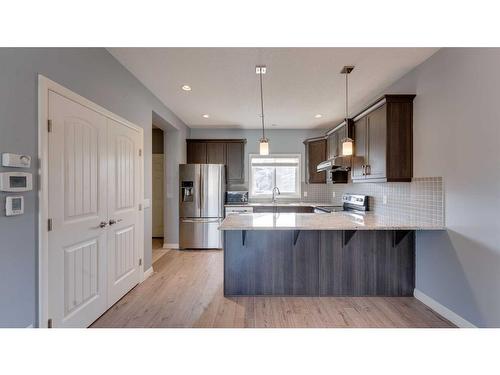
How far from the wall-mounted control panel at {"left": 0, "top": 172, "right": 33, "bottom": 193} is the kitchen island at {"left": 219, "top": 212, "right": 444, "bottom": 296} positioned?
181 cm

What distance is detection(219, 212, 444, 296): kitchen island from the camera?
9.24ft

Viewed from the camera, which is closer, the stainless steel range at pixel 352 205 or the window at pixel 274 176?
the stainless steel range at pixel 352 205

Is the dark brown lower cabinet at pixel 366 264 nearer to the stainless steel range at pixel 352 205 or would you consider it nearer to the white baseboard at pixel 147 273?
the stainless steel range at pixel 352 205

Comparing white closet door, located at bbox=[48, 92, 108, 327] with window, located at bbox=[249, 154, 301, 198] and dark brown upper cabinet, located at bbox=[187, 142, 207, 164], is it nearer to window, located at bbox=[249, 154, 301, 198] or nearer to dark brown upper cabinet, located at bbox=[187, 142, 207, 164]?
dark brown upper cabinet, located at bbox=[187, 142, 207, 164]

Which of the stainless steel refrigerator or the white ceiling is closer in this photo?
the white ceiling

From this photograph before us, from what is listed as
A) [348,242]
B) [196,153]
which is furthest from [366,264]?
[196,153]

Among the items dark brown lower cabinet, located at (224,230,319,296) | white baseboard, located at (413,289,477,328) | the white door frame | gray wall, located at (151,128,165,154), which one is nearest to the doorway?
gray wall, located at (151,128,165,154)

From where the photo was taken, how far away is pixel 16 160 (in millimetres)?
1483

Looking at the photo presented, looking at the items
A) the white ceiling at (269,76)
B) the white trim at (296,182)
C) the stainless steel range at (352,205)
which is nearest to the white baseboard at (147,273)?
the white ceiling at (269,76)

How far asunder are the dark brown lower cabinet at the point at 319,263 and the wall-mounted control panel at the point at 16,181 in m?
1.81

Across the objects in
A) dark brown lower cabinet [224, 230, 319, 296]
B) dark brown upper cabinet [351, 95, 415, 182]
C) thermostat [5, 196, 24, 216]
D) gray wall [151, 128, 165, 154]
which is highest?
gray wall [151, 128, 165, 154]

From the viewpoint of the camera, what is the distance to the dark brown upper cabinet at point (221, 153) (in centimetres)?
544

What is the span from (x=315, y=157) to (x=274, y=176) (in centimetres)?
105

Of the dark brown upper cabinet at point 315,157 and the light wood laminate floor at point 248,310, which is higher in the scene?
the dark brown upper cabinet at point 315,157
